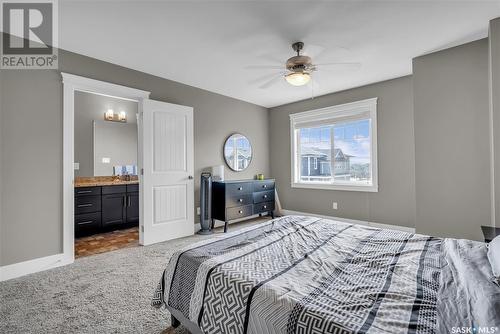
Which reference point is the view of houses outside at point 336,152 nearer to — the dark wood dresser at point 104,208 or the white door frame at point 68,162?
the dark wood dresser at point 104,208

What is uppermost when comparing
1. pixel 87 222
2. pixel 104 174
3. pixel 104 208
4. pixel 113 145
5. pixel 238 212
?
pixel 113 145

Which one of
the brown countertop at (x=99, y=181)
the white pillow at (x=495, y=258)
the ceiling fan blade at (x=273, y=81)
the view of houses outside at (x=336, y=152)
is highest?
the ceiling fan blade at (x=273, y=81)

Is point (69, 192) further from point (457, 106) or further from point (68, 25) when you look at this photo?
point (457, 106)

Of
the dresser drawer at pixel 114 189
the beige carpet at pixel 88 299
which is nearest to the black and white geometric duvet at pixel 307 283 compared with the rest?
the beige carpet at pixel 88 299

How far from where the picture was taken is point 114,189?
169 inches

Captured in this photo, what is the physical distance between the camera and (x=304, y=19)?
2.28 meters

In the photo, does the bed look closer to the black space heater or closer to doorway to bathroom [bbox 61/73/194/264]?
doorway to bathroom [bbox 61/73/194/264]

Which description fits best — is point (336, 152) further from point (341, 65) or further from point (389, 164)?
point (341, 65)

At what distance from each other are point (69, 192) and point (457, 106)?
4760 mm

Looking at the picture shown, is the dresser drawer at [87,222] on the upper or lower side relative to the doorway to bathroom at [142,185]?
lower

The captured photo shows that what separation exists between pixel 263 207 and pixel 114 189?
2.79 meters

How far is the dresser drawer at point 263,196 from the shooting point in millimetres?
4496

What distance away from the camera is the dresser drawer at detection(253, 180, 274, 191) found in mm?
4508

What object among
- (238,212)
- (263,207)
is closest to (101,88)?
(238,212)
